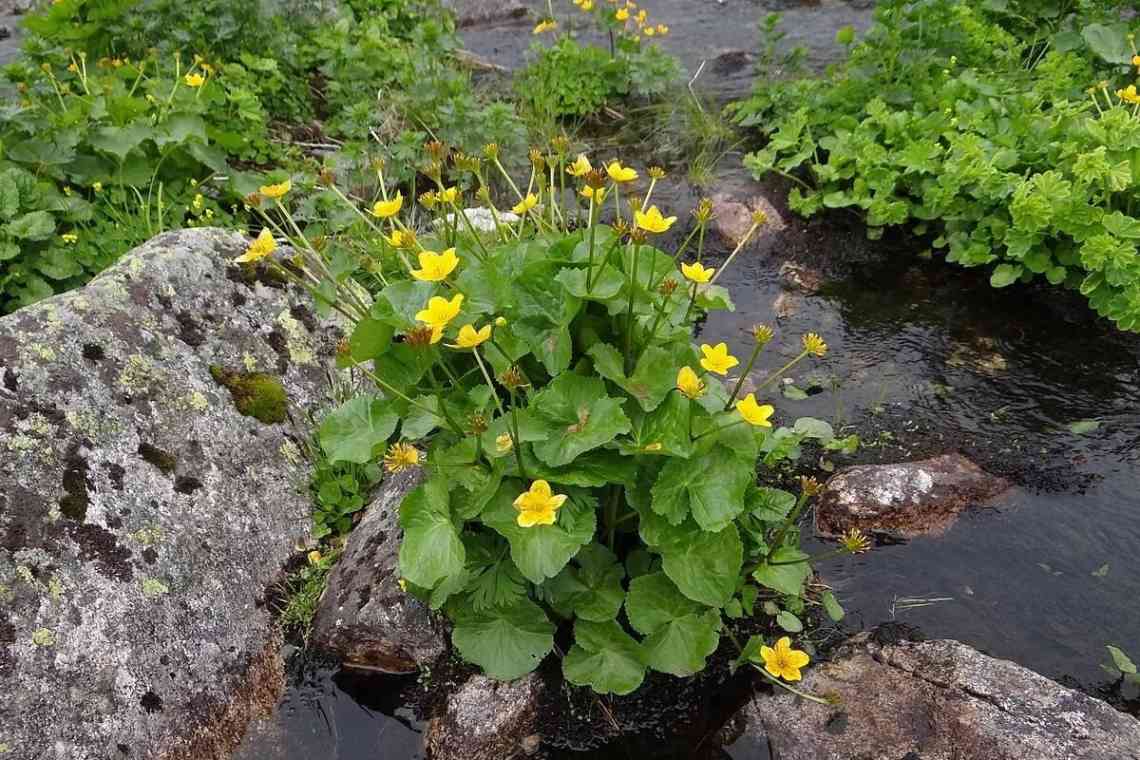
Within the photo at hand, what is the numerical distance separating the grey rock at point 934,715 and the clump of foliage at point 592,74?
513cm

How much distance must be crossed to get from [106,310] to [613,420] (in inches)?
78.1

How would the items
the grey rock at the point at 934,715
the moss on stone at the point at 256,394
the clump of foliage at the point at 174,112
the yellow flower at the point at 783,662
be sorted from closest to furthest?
the grey rock at the point at 934,715 < the yellow flower at the point at 783,662 < the moss on stone at the point at 256,394 < the clump of foliage at the point at 174,112

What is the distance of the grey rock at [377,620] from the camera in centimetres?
279

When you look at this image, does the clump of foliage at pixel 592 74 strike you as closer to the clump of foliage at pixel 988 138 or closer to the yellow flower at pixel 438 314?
the clump of foliage at pixel 988 138

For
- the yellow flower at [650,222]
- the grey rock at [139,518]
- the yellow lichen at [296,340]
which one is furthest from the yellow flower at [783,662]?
the yellow lichen at [296,340]

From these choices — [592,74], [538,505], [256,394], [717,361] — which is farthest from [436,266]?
[592,74]

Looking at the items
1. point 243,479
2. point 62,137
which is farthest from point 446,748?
point 62,137

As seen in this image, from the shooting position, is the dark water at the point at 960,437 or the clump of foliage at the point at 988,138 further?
the clump of foliage at the point at 988,138

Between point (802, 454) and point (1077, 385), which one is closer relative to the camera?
point (802, 454)

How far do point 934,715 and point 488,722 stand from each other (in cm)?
133

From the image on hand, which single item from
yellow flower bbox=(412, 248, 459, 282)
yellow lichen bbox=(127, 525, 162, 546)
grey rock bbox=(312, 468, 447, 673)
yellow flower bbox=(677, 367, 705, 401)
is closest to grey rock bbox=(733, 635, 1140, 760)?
grey rock bbox=(312, 468, 447, 673)

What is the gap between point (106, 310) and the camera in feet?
9.65

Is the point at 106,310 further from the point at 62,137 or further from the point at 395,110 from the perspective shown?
the point at 395,110

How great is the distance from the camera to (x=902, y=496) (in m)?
3.23
